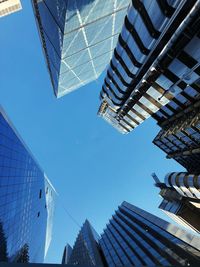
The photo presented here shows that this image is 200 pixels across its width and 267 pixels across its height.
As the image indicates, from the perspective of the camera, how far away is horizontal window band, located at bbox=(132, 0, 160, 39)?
75.3ft

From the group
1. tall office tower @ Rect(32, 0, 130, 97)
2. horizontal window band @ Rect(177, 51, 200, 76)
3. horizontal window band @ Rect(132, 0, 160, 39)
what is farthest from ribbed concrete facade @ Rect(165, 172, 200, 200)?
tall office tower @ Rect(32, 0, 130, 97)

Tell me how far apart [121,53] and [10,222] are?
116 ft

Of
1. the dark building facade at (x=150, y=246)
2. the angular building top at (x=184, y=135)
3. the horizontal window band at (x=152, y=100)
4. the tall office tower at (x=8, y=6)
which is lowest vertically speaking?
the dark building facade at (x=150, y=246)

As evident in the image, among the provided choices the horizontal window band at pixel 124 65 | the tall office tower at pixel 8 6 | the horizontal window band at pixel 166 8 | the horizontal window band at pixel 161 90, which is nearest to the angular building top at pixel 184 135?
the horizontal window band at pixel 161 90

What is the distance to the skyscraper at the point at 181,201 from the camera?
45.5 meters

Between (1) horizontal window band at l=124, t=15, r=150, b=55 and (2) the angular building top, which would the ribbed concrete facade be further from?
(1) horizontal window band at l=124, t=15, r=150, b=55

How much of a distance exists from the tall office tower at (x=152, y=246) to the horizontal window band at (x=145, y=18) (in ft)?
83.0

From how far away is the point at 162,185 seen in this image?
65812mm

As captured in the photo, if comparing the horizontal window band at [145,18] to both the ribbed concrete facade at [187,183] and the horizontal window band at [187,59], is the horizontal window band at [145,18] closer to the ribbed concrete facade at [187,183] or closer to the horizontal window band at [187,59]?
the horizontal window band at [187,59]

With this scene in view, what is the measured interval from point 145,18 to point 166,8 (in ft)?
10.5

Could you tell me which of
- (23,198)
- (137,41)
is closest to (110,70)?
(137,41)

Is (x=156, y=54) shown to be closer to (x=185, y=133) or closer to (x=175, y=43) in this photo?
(x=175, y=43)

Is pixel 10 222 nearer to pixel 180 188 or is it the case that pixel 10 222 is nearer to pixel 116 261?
pixel 116 261

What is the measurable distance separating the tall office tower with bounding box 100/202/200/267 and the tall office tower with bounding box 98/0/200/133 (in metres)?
20.9
